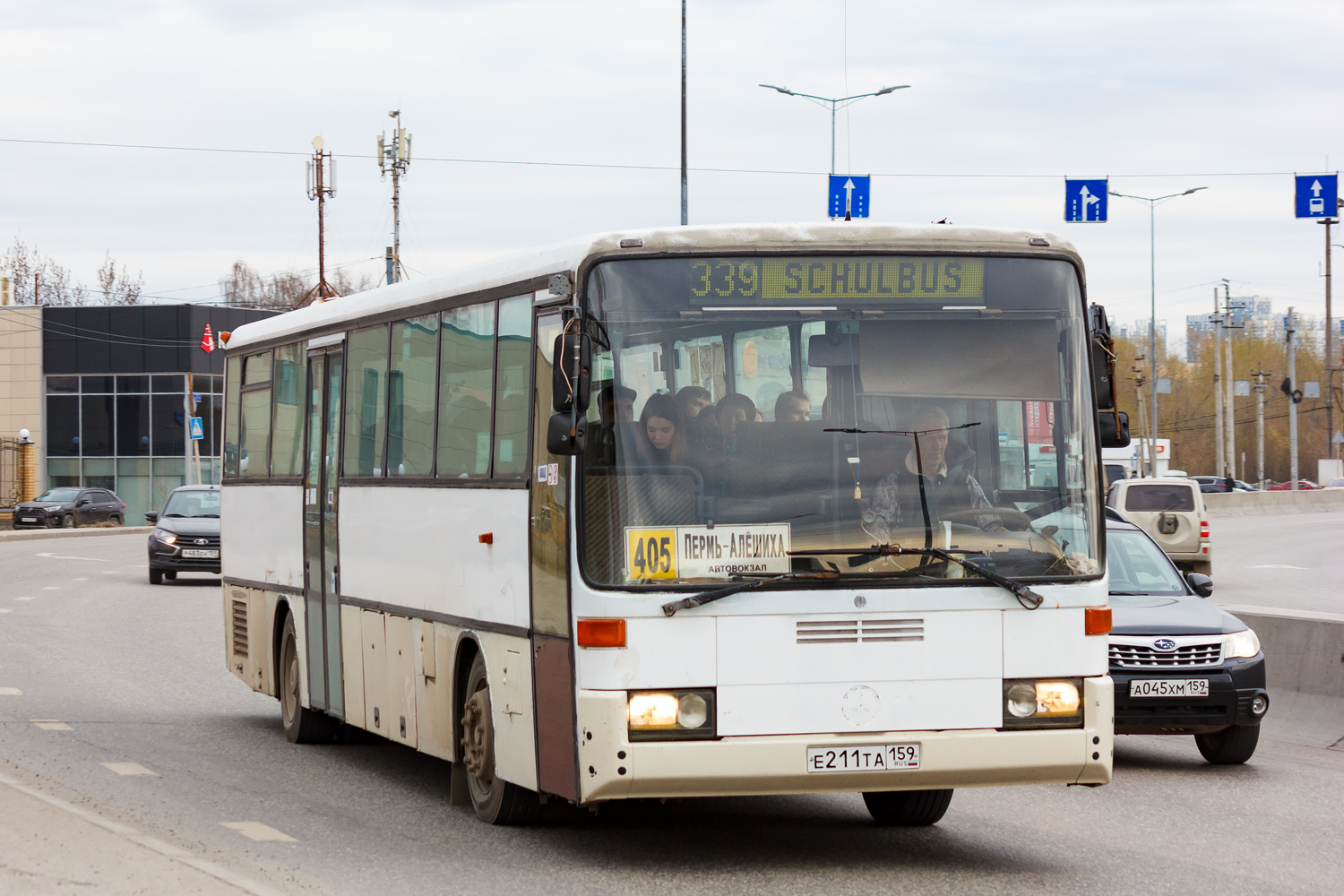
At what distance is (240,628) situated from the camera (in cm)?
1429

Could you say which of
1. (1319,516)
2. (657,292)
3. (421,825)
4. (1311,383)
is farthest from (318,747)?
(1311,383)

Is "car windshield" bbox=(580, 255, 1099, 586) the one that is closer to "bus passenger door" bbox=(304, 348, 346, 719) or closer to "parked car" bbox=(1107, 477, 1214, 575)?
"bus passenger door" bbox=(304, 348, 346, 719)

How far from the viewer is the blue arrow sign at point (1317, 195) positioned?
34406mm

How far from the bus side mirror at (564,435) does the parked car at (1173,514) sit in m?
25.0

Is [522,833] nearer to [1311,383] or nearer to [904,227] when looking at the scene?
[904,227]

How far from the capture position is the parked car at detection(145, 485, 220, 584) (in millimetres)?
31859

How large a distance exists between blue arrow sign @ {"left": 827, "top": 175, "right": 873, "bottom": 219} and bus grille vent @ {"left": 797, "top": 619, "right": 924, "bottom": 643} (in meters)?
24.7

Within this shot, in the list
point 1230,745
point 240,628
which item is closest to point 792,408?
point 1230,745

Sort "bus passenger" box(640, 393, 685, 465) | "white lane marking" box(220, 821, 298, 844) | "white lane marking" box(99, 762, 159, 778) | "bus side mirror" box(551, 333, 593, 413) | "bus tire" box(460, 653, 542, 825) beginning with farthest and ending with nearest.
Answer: "white lane marking" box(99, 762, 159, 778) < "bus tire" box(460, 653, 542, 825) < "white lane marking" box(220, 821, 298, 844) < "bus passenger" box(640, 393, 685, 465) < "bus side mirror" box(551, 333, 593, 413)

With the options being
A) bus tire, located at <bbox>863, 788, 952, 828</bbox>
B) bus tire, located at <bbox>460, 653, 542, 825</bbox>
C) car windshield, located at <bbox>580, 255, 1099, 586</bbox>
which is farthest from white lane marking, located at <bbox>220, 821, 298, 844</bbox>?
bus tire, located at <bbox>863, 788, 952, 828</bbox>

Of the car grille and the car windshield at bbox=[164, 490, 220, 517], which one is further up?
the car windshield at bbox=[164, 490, 220, 517]

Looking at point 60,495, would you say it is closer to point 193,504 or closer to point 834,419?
point 193,504

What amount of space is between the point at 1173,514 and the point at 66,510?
131ft

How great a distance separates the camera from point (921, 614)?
7691 millimetres
